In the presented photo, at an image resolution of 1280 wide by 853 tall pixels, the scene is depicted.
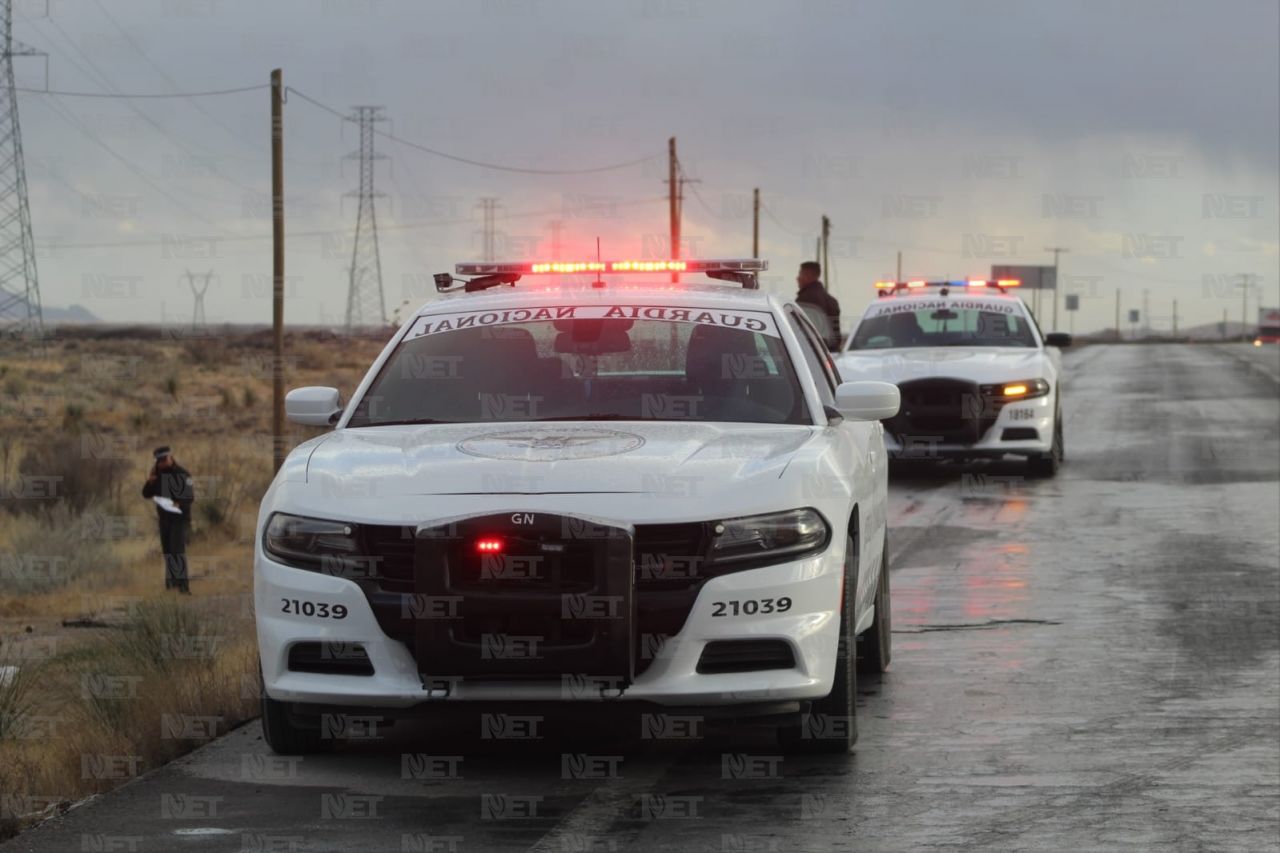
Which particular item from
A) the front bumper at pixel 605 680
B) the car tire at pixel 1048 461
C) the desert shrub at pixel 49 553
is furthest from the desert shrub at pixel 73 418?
the front bumper at pixel 605 680

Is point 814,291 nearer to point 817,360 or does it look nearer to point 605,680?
point 817,360

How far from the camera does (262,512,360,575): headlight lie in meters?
6.05

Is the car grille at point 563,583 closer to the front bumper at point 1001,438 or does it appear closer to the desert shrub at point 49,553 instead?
the front bumper at point 1001,438

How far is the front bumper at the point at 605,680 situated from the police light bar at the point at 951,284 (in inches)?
581

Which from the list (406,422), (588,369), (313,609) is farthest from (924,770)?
(406,422)

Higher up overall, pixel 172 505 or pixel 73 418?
pixel 172 505

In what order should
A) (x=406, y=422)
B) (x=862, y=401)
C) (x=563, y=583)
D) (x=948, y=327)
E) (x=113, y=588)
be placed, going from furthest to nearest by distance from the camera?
1. (x=948, y=327)
2. (x=113, y=588)
3. (x=862, y=401)
4. (x=406, y=422)
5. (x=563, y=583)

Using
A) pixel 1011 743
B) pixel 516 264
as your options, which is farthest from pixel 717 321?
pixel 1011 743

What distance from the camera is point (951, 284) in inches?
813

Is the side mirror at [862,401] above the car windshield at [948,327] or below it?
below

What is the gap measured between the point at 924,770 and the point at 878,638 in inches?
71.6

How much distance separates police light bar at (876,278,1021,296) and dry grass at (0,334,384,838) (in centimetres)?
746

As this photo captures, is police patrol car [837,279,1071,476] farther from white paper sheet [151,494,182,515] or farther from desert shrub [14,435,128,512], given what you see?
desert shrub [14,435,128,512]

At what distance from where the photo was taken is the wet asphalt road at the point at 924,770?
5.75 metres
